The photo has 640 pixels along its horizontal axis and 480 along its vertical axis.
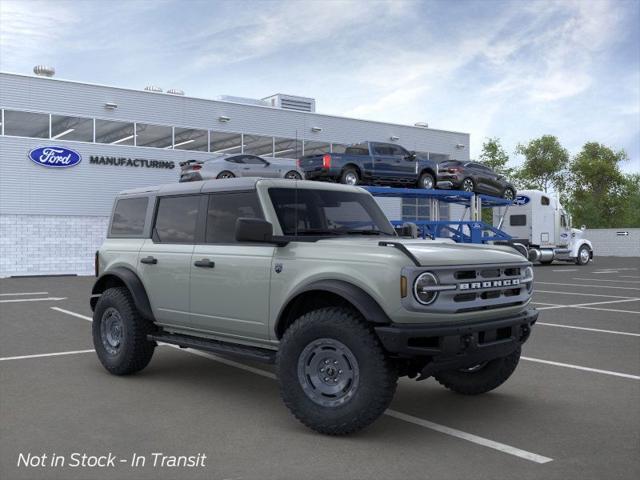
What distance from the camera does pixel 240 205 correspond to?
6129 mm

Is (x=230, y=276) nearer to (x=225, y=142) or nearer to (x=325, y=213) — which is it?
(x=325, y=213)

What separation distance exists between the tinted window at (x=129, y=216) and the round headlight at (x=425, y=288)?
3.62 meters

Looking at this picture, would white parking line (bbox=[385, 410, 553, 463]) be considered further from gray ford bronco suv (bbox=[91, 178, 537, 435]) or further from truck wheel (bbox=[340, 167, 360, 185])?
truck wheel (bbox=[340, 167, 360, 185])

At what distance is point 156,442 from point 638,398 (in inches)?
171

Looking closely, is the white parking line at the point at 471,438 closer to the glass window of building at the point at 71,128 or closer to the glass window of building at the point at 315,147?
the glass window of building at the point at 71,128

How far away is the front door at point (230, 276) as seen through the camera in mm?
5656

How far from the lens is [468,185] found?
25109 millimetres

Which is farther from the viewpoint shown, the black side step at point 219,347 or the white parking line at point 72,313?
the white parking line at point 72,313

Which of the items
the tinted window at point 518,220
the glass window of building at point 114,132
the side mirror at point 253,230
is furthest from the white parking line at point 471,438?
the tinted window at point 518,220

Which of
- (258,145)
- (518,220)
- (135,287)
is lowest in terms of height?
(135,287)

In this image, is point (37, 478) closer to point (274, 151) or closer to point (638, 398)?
point (638, 398)

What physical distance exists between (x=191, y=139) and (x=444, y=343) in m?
27.6

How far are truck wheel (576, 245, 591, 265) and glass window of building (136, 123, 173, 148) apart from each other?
68.3ft

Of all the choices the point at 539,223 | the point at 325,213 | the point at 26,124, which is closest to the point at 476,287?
the point at 325,213
